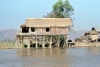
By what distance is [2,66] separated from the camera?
23594 mm

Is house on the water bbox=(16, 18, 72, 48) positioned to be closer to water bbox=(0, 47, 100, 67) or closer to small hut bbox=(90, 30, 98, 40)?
small hut bbox=(90, 30, 98, 40)

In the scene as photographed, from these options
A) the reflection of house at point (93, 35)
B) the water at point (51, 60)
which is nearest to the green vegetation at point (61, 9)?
the reflection of house at point (93, 35)

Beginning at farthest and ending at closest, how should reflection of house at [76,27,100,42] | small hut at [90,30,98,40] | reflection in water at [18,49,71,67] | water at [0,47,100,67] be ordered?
1. small hut at [90,30,98,40]
2. reflection of house at [76,27,100,42]
3. reflection in water at [18,49,71,67]
4. water at [0,47,100,67]

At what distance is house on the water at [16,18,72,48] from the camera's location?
5488 centimetres

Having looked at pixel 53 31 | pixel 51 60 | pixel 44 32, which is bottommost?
pixel 51 60

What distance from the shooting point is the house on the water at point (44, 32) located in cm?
5488

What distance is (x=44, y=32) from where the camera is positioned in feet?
181

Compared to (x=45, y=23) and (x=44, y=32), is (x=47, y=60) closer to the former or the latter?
(x=44, y=32)

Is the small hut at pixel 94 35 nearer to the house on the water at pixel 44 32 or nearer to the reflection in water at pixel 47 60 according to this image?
the house on the water at pixel 44 32

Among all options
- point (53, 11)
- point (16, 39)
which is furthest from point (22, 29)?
point (53, 11)

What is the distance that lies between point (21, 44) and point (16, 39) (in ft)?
4.86

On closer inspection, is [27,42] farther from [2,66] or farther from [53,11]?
[2,66]

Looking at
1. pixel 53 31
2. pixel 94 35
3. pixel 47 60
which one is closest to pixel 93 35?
pixel 94 35

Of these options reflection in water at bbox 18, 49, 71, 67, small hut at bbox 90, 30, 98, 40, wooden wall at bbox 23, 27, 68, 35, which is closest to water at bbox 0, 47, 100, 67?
reflection in water at bbox 18, 49, 71, 67
